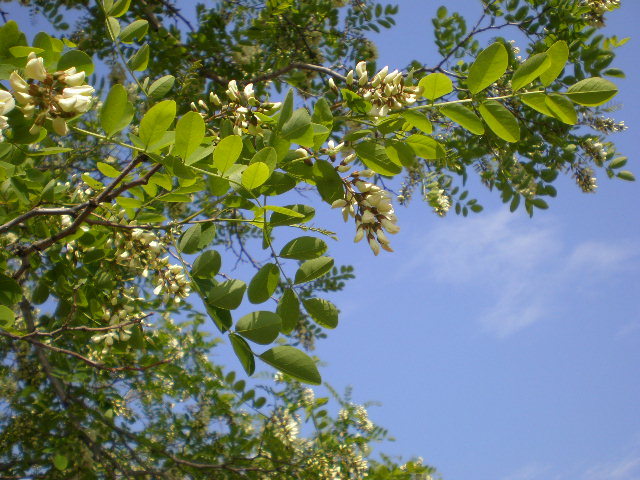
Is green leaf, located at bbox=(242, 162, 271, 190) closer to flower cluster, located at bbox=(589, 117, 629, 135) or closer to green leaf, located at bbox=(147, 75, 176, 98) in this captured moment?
green leaf, located at bbox=(147, 75, 176, 98)

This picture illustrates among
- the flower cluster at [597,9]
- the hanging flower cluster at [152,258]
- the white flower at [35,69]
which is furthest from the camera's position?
the flower cluster at [597,9]

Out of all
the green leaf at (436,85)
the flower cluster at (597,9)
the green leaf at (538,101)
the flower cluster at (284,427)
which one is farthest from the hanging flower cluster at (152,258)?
the flower cluster at (284,427)

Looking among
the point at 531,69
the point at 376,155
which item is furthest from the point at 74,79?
the point at 531,69

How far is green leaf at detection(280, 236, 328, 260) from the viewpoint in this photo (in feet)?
3.64

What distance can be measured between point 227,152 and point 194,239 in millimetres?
390

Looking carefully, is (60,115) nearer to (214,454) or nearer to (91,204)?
(91,204)

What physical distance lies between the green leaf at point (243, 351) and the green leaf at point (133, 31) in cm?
81

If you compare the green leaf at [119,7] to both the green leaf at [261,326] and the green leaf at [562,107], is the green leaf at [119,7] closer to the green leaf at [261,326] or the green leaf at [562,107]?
the green leaf at [261,326]

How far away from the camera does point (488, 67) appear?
99 cm

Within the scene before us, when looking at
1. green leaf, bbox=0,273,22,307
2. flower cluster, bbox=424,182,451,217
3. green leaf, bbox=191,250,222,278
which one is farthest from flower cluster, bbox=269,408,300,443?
green leaf, bbox=191,250,222,278

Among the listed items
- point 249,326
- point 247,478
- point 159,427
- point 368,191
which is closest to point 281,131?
point 368,191

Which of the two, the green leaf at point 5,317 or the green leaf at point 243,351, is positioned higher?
the green leaf at point 5,317

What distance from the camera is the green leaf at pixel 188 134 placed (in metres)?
0.94

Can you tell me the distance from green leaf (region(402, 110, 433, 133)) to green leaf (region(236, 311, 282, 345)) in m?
0.45
